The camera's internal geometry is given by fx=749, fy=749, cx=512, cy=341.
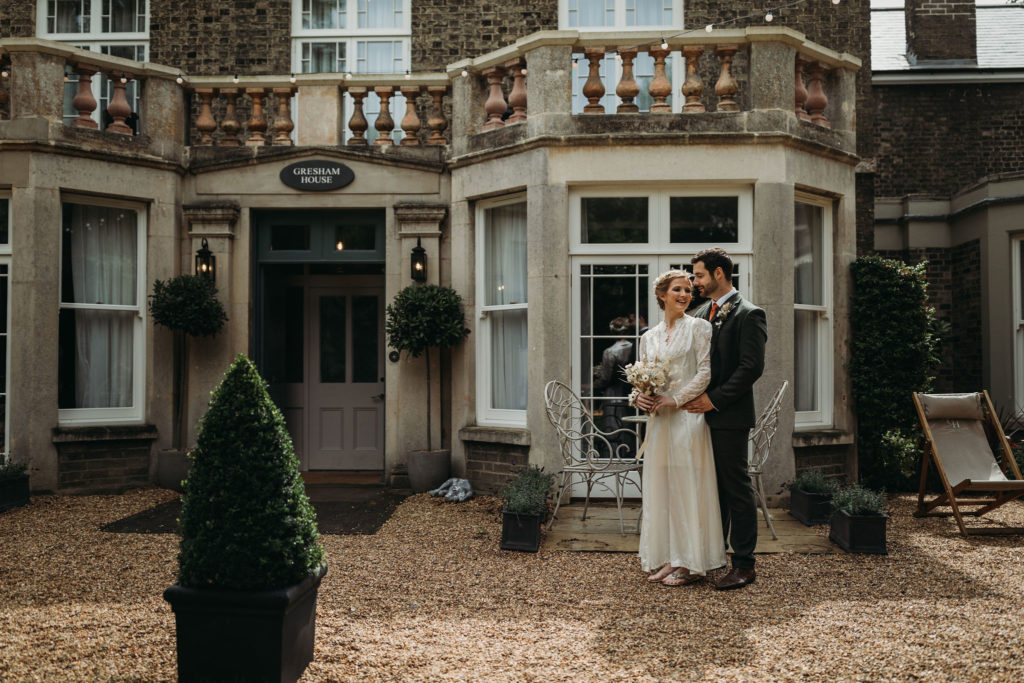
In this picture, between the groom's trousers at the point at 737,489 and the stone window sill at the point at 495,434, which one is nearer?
the groom's trousers at the point at 737,489

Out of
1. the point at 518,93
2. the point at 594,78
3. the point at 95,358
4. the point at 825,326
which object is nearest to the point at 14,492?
the point at 95,358

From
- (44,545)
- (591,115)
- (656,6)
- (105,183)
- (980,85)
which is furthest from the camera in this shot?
(980,85)

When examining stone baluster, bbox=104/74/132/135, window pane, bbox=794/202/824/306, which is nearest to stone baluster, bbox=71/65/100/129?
stone baluster, bbox=104/74/132/135

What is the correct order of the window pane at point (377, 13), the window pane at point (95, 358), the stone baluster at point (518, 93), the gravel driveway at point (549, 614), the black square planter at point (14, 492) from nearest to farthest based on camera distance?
1. the gravel driveway at point (549, 614)
2. the black square planter at point (14, 492)
3. the stone baluster at point (518, 93)
4. the window pane at point (95, 358)
5. the window pane at point (377, 13)

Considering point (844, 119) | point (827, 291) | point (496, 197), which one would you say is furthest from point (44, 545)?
point (844, 119)

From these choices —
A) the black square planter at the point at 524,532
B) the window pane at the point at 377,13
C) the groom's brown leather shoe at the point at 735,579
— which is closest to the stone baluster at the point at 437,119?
A: the window pane at the point at 377,13

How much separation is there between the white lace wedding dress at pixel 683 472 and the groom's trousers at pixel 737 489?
0.19 feet

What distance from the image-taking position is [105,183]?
292 inches

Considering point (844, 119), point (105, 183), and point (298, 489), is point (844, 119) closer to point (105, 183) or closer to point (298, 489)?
point (298, 489)

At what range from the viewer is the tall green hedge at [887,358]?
7195 millimetres

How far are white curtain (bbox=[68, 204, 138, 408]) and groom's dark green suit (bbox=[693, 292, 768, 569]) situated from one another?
610 centimetres

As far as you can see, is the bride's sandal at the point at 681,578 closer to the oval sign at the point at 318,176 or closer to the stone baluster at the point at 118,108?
the oval sign at the point at 318,176

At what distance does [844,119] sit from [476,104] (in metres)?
3.67

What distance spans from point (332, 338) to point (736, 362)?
229 inches
